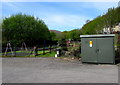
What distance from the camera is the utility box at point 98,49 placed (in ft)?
42.3

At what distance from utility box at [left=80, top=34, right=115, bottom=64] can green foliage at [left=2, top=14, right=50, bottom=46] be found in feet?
65.1

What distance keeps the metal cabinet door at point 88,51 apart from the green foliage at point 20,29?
19.7 meters

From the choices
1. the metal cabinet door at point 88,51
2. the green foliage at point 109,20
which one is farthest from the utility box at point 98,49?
the green foliage at point 109,20

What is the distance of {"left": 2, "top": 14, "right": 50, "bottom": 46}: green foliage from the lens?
3158 centimetres

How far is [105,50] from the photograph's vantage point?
13.0 meters

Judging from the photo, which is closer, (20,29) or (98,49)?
(98,49)

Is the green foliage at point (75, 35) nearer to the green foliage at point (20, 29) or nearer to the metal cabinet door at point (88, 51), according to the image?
the green foliage at point (20, 29)

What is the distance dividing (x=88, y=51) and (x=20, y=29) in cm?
2116

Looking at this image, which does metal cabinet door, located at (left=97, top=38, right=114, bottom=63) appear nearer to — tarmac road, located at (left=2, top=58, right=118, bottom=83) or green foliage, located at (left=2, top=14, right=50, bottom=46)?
tarmac road, located at (left=2, top=58, right=118, bottom=83)

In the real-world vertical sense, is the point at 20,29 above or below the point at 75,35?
below

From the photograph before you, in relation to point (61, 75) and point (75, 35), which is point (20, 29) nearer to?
point (61, 75)

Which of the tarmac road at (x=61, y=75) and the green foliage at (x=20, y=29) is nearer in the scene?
the tarmac road at (x=61, y=75)

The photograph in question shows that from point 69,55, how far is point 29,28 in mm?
17648

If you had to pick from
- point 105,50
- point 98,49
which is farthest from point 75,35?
point 105,50
